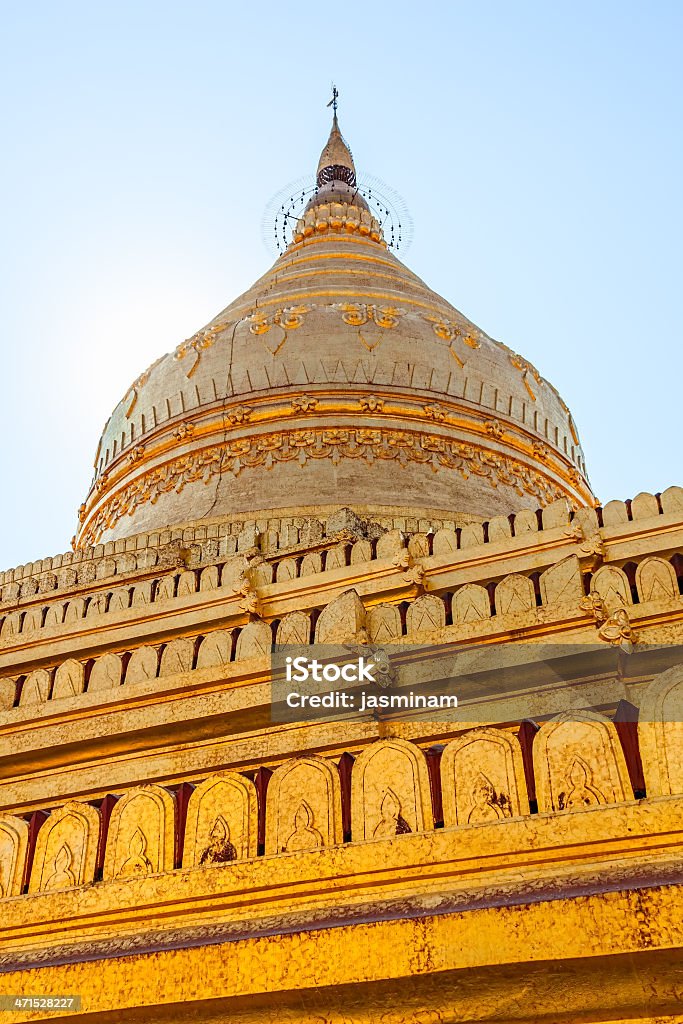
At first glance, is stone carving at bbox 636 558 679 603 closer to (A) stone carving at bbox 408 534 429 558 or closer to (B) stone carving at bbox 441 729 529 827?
(A) stone carving at bbox 408 534 429 558

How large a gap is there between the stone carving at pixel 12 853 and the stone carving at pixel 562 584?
3.90m

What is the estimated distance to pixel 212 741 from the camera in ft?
24.9

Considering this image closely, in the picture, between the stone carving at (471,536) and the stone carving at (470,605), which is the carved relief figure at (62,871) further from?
the stone carving at (471,536)

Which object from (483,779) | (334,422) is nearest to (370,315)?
(334,422)

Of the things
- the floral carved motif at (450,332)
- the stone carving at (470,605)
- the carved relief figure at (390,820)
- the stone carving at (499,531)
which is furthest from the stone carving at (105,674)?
the floral carved motif at (450,332)

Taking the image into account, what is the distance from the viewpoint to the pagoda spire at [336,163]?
32344mm

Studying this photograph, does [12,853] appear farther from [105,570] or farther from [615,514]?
[105,570]

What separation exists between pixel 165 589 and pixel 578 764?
7.07m

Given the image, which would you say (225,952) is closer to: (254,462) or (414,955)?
(414,955)

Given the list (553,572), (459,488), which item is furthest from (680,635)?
(459,488)

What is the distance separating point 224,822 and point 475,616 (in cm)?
337

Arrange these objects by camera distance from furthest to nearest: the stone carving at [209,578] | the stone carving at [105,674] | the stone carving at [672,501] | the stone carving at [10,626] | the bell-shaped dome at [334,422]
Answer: the bell-shaped dome at [334,422] < the stone carving at [10,626] < the stone carving at [209,578] < the stone carving at [672,501] < the stone carving at [105,674]

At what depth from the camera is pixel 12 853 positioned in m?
5.48

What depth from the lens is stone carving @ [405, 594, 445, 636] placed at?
8.02m
